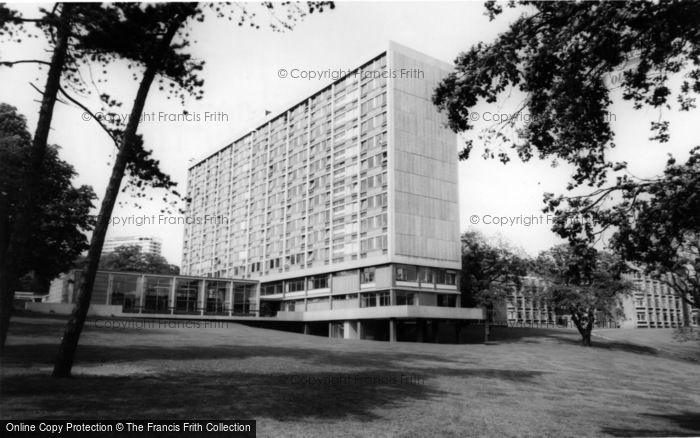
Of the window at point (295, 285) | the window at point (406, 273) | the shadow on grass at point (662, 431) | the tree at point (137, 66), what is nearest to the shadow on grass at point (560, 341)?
the window at point (406, 273)

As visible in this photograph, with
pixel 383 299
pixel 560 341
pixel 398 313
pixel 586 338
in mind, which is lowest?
pixel 560 341

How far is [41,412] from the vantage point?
10.5m

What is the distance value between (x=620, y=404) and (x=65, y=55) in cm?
2249

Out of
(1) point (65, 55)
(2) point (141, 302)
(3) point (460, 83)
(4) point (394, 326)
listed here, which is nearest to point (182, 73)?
(1) point (65, 55)

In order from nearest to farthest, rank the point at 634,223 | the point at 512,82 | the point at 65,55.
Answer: the point at 512,82 → the point at 634,223 → the point at 65,55

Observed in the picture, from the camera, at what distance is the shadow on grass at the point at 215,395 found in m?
11.5

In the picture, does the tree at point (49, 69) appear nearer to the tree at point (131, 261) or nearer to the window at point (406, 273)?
the window at point (406, 273)

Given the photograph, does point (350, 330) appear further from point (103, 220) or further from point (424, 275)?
point (103, 220)

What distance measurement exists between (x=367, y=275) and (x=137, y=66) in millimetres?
44538

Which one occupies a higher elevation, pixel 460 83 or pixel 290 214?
pixel 290 214

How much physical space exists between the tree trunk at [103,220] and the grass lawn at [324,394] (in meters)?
0.85

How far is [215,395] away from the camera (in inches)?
541

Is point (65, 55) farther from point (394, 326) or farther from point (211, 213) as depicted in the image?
point (211, 213)

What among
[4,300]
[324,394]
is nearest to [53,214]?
[4,300]
